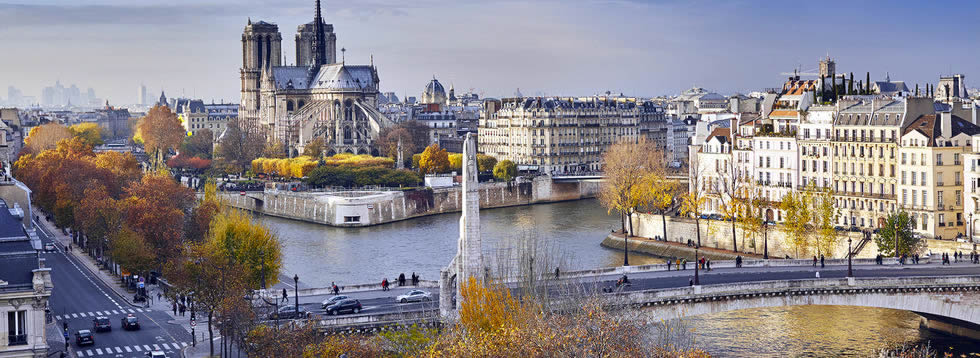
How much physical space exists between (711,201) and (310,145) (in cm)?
6213

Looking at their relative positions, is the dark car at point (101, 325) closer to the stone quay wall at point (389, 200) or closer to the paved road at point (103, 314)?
the paved road at point (103, 314)

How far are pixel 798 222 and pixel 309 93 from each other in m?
91.5

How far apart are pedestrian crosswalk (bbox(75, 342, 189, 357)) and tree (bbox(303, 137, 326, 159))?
267 feet

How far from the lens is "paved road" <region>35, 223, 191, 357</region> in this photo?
38031 mm

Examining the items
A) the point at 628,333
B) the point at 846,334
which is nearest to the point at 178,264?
the point at 846,334

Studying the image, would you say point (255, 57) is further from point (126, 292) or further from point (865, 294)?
point (865, 294)

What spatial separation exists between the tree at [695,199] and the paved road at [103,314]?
1055 inches

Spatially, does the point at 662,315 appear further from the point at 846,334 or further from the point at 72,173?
the point at 72,173

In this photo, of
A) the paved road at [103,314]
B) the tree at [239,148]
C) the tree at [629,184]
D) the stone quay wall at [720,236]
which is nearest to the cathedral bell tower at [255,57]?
the tree at [239,148]

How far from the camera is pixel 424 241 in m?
71.7

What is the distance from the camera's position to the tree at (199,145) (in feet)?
455

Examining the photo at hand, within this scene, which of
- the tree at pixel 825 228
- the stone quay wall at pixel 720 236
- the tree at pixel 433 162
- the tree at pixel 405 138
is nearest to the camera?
the tree at pixel 825 228

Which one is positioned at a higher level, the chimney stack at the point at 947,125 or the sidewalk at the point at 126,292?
the chimney stack at the point at 947,125

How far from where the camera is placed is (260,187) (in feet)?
319
